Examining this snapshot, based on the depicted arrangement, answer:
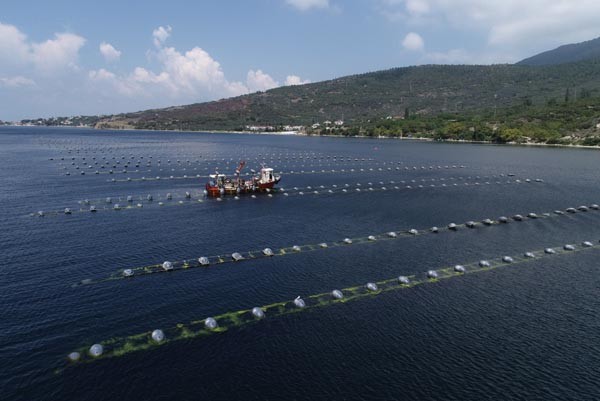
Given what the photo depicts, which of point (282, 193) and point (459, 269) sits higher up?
point (459, 269)

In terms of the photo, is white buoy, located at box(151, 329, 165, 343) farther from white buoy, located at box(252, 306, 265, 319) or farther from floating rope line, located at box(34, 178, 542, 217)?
floating rope line, located at box(34, 178, 542, 217)

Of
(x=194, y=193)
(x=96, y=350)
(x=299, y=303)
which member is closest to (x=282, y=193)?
(x=194, y=193)

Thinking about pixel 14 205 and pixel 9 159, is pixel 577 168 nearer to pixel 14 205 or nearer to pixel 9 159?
pixel 14 205

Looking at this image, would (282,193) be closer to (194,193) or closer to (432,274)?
(194,193)

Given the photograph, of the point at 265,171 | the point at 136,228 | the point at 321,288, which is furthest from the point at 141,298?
the point at 265,171

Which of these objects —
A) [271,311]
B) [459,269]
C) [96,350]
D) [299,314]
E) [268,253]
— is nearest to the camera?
[96,350]

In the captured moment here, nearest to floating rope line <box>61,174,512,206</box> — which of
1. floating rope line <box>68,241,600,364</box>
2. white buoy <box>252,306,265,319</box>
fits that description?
floating rope line <box>68,241,600,364</box>

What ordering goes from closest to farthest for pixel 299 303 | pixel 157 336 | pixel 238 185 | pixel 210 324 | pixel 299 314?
pixel 157 336 → pixel 210 324 → pixel 299 314 → pixel 299 303 → pixel 238 185

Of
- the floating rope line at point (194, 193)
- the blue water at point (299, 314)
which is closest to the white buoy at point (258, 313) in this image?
the blue water at point (299, 314)
